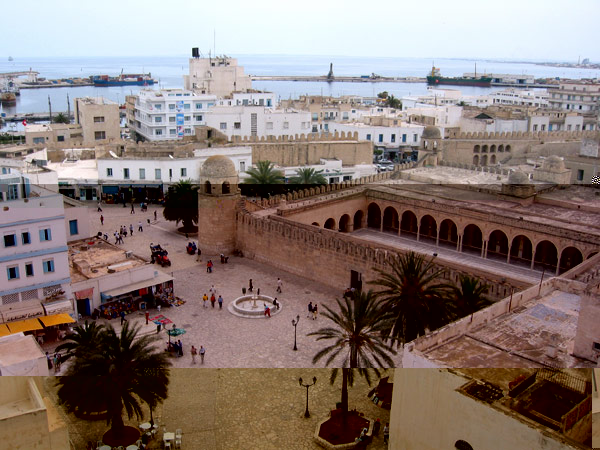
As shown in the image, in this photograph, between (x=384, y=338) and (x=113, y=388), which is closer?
(x=113, y=388)

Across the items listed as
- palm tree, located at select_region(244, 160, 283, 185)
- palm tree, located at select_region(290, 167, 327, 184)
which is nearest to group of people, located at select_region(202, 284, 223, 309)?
palm tree, located at select_region(244, 160, 283, 185)

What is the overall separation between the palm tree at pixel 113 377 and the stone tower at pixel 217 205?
8.81m

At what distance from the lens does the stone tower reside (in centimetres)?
1664

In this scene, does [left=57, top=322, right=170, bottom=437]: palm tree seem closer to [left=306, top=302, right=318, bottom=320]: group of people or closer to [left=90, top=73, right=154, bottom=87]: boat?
[left=306, top=302, right=318, bottom=320]: group of people

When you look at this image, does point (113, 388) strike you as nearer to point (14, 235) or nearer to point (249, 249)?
point (14, 235)

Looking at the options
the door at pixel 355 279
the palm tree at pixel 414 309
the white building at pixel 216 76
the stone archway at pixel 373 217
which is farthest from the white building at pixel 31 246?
the white building at pixel 216 76

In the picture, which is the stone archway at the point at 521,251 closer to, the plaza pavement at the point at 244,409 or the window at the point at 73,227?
the plaza pavement at the point at 244,409

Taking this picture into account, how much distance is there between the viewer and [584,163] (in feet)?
70.0

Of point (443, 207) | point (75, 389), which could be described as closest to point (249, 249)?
point (443, 207)

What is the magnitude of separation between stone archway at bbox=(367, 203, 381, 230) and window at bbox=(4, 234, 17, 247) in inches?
470

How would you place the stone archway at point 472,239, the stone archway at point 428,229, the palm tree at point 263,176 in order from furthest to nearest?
the palm tree at point 263,176
the stone archway at point 428,229
the stone archway at point 472,239

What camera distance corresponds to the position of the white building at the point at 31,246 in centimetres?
1015

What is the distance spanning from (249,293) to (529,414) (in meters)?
9.46

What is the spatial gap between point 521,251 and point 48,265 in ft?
38.8
